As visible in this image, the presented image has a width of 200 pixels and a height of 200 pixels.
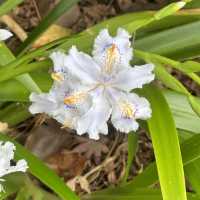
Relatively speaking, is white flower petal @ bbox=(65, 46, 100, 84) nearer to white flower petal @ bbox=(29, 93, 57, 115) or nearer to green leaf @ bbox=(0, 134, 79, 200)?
white flower petal @ bbox=(29, 93, 57, 115)

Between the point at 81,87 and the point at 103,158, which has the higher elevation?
the point at 81,87

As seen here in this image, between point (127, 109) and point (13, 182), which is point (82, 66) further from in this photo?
point (13, 182)

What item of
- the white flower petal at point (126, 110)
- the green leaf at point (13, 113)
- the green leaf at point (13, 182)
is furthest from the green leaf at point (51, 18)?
the white flower petal at point (126, 110)

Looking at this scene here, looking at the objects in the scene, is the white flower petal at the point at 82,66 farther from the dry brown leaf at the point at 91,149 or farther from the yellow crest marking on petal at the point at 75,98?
the dry brown leaf at the point at 91,149

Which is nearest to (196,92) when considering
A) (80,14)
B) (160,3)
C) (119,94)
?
(160,3)

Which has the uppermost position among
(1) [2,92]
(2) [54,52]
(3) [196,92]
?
(2) [54,52]

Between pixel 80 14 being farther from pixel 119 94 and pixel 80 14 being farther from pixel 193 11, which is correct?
pixel 119 94
